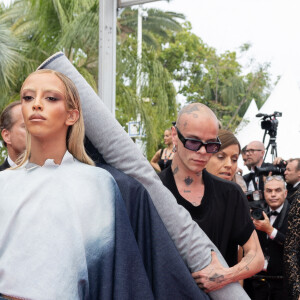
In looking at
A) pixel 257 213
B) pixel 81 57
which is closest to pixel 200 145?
pixel 257 213

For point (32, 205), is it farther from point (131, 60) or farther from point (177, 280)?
point (131, 60)

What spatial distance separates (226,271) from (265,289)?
8.00ft

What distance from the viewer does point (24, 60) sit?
13516 mm

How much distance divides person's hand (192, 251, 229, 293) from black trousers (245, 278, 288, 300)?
2.41 m

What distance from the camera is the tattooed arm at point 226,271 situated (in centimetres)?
202

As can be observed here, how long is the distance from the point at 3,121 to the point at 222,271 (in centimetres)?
177

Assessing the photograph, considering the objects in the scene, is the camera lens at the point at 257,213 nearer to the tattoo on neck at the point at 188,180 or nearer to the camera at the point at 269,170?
the tattoo on neck at the point at 188,180

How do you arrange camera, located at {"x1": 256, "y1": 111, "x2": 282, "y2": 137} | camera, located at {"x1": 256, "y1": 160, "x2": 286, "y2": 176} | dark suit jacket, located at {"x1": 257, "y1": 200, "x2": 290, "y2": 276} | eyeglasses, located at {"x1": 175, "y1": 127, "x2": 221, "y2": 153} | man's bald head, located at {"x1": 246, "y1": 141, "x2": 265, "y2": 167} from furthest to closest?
camera, located at {"x1": 256, "y1": 111, "x2": 282, "y2": 137}, man's bald head, located at {"x1": 246, "y1": 141, "x2": 265, "y2": 167}, camera, located at {"x1": 256, "y1": 160, "x2": 286, "y2": 176}, dark suit jacket, located at {"x1": 257, "y1": 200, "x2": 290, "y2": 276}, eyeglasses, located at {"x1": 175, "y1": 127, "x2": 221, "y2": 153}

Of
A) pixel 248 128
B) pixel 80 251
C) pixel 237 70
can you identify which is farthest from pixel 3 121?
pixel 237 70

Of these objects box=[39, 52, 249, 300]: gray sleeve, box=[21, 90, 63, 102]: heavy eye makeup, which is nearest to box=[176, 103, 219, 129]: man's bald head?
box=[39, 52, 249, 300]: gray sleeve

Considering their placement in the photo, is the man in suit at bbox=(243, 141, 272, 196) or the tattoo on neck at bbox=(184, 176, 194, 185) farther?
the man in suit at bbox=(243, 141, 272, 196)

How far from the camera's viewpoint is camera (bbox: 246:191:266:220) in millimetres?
Answer: 3957

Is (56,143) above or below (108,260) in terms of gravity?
above

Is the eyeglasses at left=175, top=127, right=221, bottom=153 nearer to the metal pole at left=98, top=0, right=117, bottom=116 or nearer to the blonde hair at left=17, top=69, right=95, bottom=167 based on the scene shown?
the blonde hair at left=17, top=69, right=95, bottom=167
